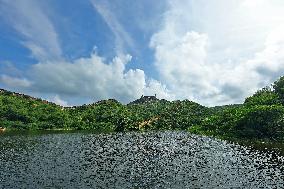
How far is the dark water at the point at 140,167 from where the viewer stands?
6744 cm

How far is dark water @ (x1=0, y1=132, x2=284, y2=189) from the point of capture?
6744cm

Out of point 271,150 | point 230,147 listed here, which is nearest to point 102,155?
point 230,147

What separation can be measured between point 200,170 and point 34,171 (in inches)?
1474

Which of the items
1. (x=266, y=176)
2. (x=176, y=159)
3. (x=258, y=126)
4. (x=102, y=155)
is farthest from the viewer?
(x=258, y=126)

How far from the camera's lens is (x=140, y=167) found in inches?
3317

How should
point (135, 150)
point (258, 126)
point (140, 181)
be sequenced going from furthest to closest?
point (258, 126) < point (135, 150) < point (140, 181)

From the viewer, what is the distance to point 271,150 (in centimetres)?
11256

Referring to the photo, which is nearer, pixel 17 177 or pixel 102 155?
pixel 17 177

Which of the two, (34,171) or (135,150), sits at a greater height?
(135,150)

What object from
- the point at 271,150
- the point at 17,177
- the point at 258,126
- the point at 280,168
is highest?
the point at 258,126

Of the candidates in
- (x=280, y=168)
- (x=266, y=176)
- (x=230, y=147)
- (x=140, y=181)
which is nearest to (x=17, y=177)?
(x=140, y=181)

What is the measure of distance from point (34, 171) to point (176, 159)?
38.0 m

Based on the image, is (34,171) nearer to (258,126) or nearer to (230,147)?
(230,147)

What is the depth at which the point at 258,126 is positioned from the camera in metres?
149
